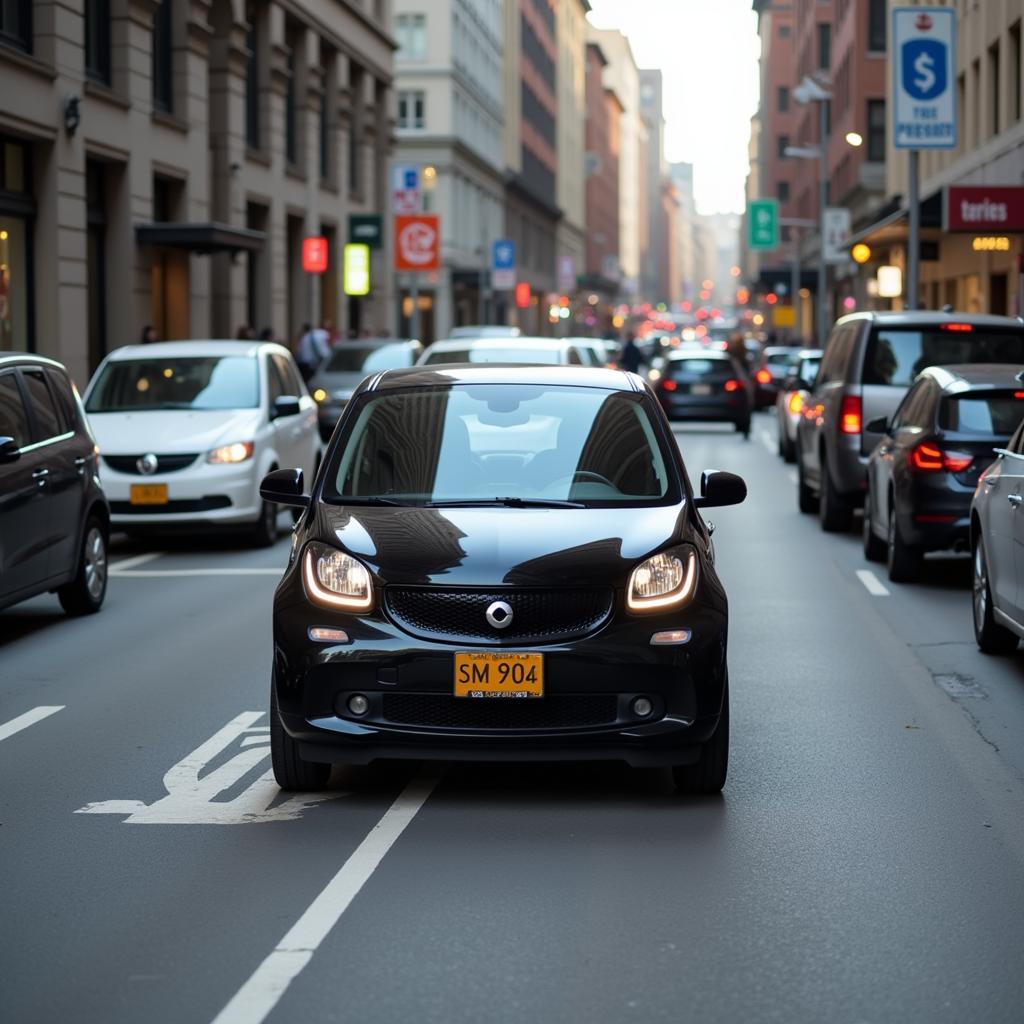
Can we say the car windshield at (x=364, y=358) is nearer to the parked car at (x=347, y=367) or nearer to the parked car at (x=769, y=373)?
the parked car at (x=347, y=367)

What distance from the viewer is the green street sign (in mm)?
84062

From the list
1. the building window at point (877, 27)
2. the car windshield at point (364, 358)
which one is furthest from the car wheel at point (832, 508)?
the building window at point (877, 27)

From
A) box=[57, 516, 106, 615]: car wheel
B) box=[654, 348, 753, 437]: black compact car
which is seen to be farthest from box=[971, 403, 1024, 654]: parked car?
box=[654, 348, 753, 437]: black compact car

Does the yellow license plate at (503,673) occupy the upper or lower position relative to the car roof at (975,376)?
lower

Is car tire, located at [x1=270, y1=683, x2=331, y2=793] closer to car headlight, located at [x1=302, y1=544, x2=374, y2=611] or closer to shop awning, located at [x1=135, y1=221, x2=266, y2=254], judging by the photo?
car headlight, located at [x1=302, y1=544, x2=374, y2=611]

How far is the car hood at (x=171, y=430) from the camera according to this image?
1714cm

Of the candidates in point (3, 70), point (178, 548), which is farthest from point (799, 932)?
point (3, 70)

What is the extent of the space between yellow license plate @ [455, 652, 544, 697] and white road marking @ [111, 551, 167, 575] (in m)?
9.38

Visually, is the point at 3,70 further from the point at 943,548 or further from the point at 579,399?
the point at 579,399

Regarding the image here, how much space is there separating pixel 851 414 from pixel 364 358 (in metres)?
16.5

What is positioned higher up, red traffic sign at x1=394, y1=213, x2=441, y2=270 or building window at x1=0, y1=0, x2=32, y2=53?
building window at x1=0, y1=0, x2=32, y2=53

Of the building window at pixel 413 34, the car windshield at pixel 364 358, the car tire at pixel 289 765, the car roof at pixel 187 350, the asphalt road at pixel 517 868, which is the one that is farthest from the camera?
the building window at pixel 413 34

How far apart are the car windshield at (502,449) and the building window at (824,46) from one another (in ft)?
307

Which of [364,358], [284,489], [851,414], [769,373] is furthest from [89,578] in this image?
[769,373]
